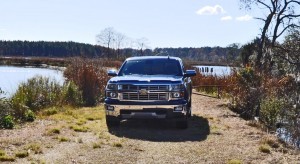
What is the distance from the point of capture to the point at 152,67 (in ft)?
37.1

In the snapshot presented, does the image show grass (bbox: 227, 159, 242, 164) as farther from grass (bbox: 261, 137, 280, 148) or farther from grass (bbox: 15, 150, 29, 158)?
grass (bbox: 15, 150, 29, 158)

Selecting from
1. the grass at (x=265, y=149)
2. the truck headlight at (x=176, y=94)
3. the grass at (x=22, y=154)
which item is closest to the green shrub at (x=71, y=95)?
the truck headlight at (x=176, y=94)

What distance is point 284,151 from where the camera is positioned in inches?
322

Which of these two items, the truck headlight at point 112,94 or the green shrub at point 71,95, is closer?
the truck headlight at point 112,94

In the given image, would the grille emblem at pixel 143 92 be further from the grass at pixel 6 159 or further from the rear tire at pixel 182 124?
the grass at pixel 6 159

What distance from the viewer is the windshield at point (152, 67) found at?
36.7 feet

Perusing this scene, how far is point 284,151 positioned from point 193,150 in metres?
1.77

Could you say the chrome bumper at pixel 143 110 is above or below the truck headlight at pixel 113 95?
below

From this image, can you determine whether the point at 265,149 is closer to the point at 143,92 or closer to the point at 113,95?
the point at 143,92

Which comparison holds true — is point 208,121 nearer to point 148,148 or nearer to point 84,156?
point 148,148

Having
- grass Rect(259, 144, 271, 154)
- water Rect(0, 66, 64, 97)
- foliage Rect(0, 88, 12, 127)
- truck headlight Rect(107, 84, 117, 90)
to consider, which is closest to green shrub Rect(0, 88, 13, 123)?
foliage Rect(0, 88, 12, 127)

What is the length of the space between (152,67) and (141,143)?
121 inches

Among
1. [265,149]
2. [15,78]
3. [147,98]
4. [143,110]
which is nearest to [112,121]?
[143,110]

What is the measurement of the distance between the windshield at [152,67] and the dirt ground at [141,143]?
1389 millimetres
